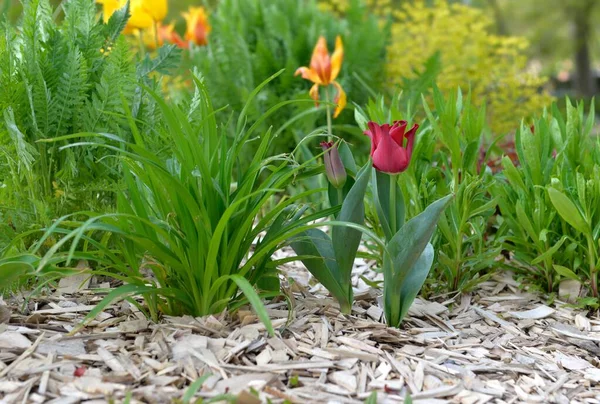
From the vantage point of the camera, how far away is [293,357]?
61.6 inches

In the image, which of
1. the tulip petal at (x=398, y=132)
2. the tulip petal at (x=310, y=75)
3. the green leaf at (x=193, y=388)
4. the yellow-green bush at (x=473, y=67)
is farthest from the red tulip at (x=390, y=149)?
the yellow-green bush at (x=473, y=67)

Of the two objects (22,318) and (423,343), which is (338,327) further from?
(22,318)

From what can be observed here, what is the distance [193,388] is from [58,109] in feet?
3.28

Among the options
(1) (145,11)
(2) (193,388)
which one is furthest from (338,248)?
(1) (145,11)

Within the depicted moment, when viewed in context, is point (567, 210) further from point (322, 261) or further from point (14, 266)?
point (14, 266)

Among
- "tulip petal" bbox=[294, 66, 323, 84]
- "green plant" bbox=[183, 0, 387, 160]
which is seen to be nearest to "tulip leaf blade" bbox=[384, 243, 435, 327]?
"tulip petal" bbox=[294, 66, 323, 84]

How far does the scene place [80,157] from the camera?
77.0 inches

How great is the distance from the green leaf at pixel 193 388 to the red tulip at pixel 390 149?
24.8 inches

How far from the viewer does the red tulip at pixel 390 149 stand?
1.61m

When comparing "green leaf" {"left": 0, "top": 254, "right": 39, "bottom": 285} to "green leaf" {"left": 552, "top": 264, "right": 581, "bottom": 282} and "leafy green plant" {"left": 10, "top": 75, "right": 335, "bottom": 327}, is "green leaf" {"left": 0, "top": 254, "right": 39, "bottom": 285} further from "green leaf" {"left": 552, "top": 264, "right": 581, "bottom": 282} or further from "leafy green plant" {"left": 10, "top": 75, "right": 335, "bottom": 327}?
"green leaf" {"left": 552, "top": 264, "right": 581, "bottom": 282}

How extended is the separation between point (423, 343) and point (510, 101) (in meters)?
3.16

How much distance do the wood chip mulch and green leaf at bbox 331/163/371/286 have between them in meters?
0.13

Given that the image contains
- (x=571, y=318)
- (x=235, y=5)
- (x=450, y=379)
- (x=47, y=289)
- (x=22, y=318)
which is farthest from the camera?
(x=235, y=5)

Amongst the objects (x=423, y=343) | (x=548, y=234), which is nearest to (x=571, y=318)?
(x=548, y=234)
